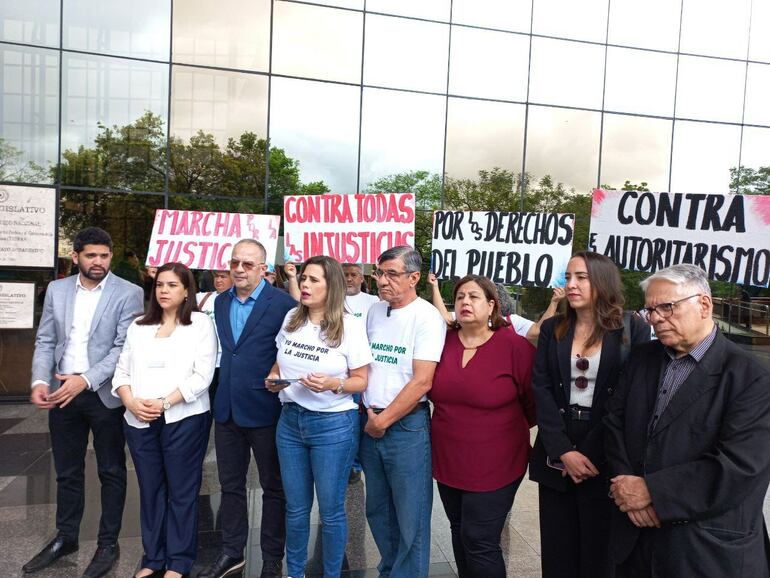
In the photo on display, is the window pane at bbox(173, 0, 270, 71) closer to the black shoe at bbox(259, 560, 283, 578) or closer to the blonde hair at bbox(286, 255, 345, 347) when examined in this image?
the blonde hair at bbox(286, 255, 345, 347)

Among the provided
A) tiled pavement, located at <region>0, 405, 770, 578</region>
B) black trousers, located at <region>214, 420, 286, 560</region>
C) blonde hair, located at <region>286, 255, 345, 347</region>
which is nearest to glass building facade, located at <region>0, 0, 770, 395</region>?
tiled pavement, located at <region>0, 405, 770, 578</region>

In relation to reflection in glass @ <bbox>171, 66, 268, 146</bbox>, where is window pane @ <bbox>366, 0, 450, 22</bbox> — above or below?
above

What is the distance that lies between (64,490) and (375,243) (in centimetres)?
293

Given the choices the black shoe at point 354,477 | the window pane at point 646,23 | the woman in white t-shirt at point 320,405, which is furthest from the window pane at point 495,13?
the woman in white t-shirt at point 320,405

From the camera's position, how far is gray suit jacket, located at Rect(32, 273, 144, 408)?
11.7 feet

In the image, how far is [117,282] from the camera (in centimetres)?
370

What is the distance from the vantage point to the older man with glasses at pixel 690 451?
6.53ft

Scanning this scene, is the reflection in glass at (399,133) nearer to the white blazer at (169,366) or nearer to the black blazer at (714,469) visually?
the white blazer at (169,366)

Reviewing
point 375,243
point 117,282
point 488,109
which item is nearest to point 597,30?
point 488,109

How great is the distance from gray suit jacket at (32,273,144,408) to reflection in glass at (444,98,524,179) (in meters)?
7.75

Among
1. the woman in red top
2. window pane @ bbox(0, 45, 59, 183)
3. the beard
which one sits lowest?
the woman in red top

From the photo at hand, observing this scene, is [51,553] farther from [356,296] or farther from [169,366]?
[356,296]

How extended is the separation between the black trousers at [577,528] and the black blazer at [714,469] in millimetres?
454

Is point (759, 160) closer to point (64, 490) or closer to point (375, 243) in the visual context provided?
point (375, 243)
